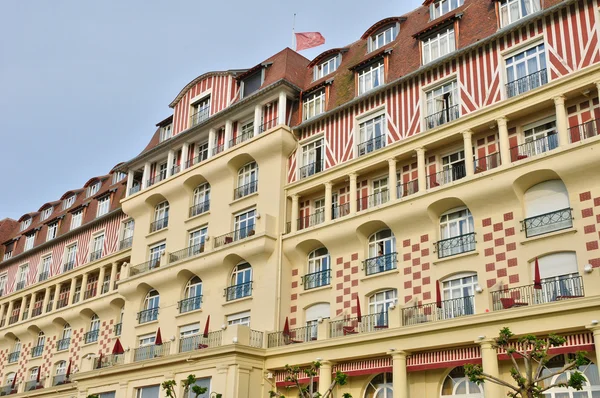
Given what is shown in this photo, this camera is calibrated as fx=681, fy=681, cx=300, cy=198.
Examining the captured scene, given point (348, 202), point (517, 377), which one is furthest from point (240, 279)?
point (517, 377)

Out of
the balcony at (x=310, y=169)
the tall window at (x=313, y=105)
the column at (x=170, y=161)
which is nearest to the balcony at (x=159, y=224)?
the column at (x=170, y=161)

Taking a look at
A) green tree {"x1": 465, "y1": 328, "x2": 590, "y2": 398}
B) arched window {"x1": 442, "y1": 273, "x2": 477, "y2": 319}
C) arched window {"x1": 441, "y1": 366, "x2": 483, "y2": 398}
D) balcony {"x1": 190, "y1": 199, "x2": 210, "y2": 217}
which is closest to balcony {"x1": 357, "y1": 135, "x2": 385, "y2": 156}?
arched window {"x1": 442, "y1": 273, "x2": 477, "y2": 319}

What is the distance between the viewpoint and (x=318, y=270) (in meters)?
28.9

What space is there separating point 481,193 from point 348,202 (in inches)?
262

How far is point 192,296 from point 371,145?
37.6 ft

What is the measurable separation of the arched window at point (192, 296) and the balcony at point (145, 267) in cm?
279

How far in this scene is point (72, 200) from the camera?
49.1 m

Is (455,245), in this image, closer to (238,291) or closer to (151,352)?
(238,291)

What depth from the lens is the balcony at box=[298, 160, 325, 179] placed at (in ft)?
98.5

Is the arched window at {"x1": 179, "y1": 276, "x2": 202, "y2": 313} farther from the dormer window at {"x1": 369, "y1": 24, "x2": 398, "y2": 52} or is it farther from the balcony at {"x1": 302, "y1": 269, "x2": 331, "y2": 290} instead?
the dormer window at {"x1": 369, "y1": 24, "x2": 398, "y2": 52}

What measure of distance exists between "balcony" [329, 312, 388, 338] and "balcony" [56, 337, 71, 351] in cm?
2169

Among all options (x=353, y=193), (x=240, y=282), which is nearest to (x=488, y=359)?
(x=353, y=193)

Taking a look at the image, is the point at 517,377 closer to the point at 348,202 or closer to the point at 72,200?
the point at 348,202

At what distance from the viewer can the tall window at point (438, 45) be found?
2698 centimetres
